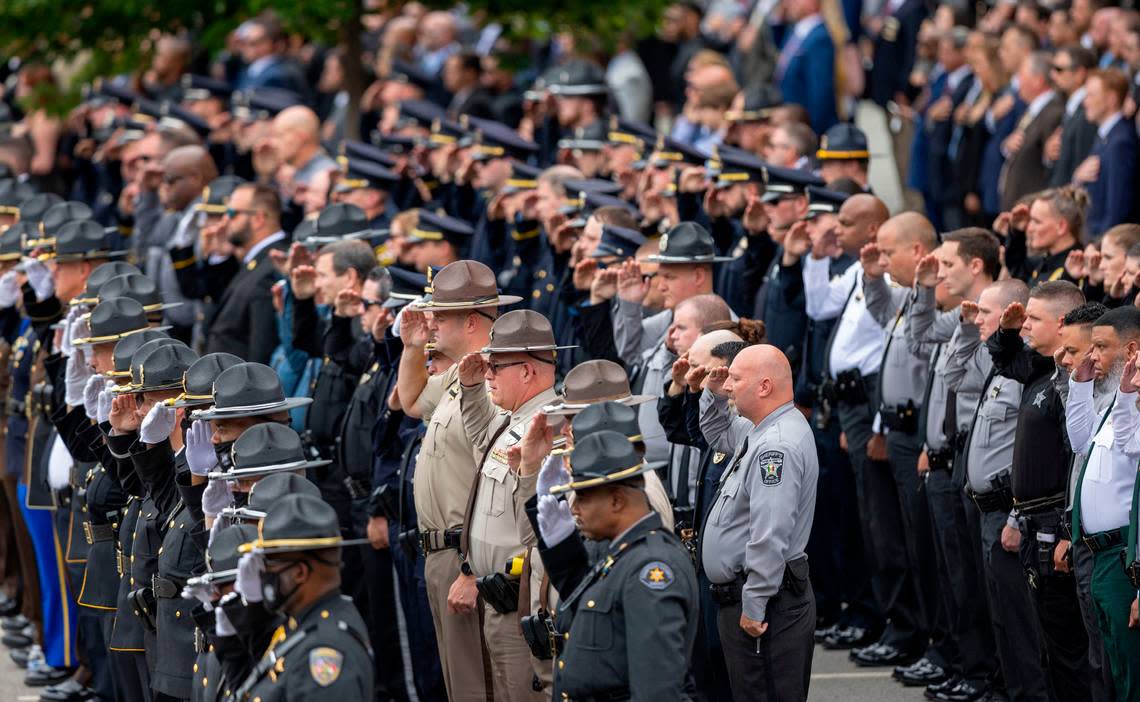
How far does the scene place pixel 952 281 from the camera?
8.46 m

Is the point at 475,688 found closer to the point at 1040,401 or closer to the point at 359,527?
the point at 359,527

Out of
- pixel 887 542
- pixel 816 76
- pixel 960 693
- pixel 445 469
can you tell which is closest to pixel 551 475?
pixel 445 469

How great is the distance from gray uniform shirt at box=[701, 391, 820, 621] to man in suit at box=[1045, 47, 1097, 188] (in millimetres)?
5598

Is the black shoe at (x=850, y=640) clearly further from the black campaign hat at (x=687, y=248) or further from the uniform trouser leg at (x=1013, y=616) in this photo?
the black campaign hat at (x=687, y=248)

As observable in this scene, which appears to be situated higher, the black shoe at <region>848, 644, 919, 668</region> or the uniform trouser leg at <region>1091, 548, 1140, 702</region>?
the uniform trouser leg at <region>1091, 548, 1140, 702</region>

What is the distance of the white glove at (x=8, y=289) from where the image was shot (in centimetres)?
1080

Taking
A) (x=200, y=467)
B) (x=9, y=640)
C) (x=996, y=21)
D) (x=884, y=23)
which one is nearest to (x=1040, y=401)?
(x=200, y=467)

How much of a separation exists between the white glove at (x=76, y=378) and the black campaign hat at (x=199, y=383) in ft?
5.53

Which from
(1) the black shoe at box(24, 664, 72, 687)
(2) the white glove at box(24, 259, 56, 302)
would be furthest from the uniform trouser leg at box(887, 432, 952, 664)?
(2) the white glove at box(24, 259, 56, 302)

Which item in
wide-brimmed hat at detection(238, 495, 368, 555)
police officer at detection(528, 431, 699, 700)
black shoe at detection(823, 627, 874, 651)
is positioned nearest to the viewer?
wide-brimmed hat at detection(238, 495, 368, 555)

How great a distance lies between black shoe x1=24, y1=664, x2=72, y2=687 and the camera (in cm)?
1007

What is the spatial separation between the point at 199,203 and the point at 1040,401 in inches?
269

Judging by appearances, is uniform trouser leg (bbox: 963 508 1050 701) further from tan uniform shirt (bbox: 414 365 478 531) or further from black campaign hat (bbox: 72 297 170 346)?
black campaign hat (bbox: 72 297 170 346)

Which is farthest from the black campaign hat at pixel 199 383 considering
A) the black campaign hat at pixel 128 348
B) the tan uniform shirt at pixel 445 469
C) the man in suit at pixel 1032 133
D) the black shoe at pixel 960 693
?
the man in suit at pixel 1032 133
